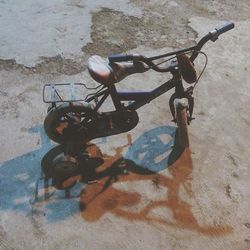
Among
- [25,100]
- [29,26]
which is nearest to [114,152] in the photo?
[25,100]

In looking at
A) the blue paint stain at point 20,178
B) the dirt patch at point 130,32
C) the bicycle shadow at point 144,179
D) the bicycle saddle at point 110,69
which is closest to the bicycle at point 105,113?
the bicycle saddle at point 110,69

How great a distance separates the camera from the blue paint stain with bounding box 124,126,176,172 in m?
4.19

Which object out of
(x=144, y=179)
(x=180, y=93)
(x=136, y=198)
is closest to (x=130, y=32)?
(x=180, y=93)

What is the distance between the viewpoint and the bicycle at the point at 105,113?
364 centimetres

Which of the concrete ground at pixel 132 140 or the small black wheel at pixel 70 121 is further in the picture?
the small black wheel at pixel 70 121

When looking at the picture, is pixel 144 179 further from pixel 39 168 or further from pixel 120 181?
pixel 39 168

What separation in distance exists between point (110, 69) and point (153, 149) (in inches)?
46.2

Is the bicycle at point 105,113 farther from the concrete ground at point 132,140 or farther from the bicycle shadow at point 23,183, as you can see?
the concrete ground at point 132,140

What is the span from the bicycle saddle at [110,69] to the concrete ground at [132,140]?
97 centimetres

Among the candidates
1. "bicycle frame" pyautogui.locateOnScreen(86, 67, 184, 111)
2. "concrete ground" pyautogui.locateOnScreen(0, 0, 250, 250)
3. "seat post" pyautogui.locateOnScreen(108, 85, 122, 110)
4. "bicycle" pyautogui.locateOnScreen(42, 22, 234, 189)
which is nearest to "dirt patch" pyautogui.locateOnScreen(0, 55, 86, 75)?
"concrete ground" pyautogui.locateOnScreen(0, 0, 250, 250)

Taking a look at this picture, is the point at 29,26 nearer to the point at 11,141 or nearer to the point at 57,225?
the point at 11,141

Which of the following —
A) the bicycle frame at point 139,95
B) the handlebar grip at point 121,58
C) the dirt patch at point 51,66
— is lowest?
the dirt patch at point 51,66

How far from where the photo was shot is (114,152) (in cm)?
425

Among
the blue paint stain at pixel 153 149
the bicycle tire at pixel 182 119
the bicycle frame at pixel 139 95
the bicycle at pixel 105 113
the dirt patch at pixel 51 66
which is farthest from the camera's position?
the dirt patch at pixel 51 66
